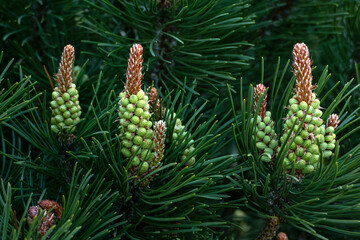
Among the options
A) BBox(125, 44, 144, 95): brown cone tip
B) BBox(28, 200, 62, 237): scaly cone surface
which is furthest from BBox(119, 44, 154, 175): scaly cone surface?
BBox(28, 200, 62, 237): scaly cone surface

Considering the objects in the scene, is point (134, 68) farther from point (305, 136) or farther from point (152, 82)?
point (305, 136)

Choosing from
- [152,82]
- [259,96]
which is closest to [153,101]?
[152,82]

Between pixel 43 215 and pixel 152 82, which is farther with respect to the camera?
pixel 152 82

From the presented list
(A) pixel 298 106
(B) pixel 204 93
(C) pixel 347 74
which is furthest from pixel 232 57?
(A) pixel 298 106

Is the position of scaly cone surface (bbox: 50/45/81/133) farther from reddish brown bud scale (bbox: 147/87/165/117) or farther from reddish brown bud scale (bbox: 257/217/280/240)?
reddish brown bud scale (bbox: 257/217/280/240)

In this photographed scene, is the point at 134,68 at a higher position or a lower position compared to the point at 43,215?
higher

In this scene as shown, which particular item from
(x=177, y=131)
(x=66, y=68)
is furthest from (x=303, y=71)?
(x=66, y=68)

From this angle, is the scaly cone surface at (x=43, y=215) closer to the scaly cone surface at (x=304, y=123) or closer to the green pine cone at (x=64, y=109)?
the green pine cone at (x=64, y=109)
